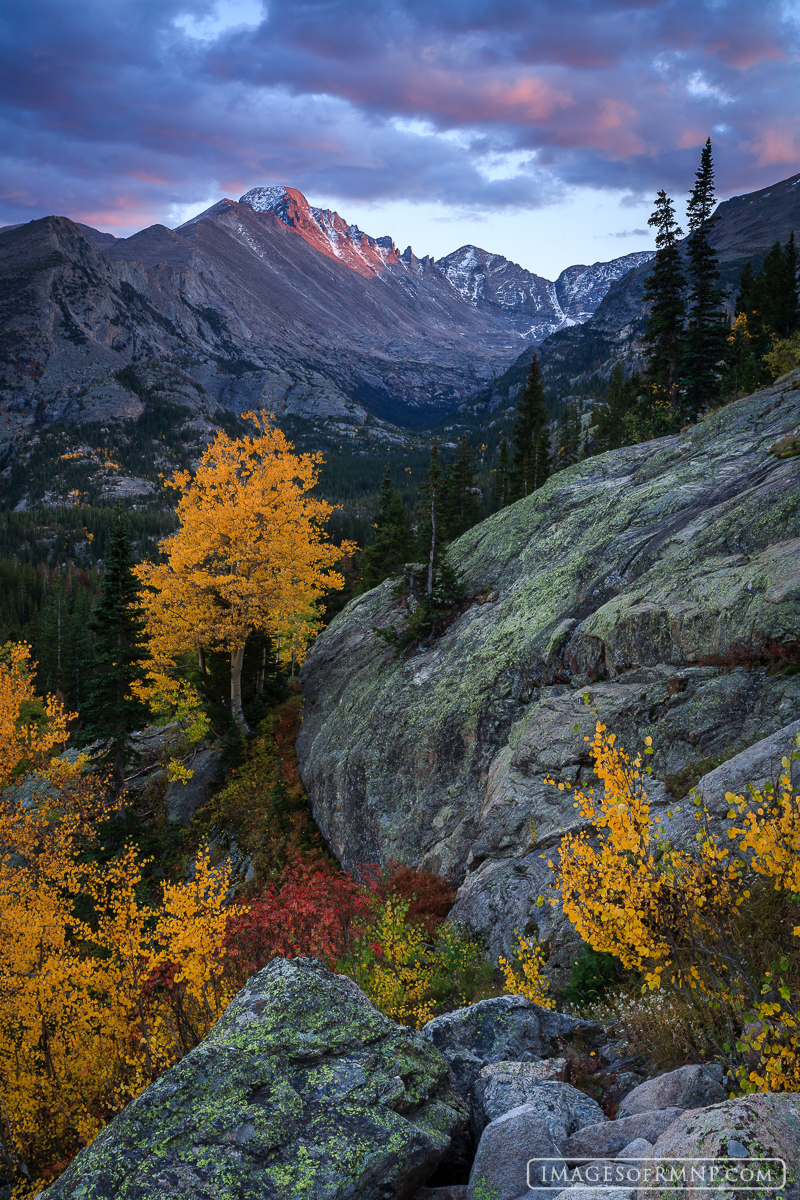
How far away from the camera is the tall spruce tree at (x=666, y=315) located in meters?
33.8

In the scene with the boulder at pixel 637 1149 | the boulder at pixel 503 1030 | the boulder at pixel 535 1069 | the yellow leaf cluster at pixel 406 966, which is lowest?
the yellow leaf cluster at pixel 406 966

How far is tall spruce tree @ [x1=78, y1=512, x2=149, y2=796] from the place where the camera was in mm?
25719

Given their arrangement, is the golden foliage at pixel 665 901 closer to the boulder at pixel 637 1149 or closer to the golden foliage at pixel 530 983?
the boulder at pixel 637 1149

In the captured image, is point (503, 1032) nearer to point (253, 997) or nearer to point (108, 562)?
point (253, 997)

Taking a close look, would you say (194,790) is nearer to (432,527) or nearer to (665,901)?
(432,527)

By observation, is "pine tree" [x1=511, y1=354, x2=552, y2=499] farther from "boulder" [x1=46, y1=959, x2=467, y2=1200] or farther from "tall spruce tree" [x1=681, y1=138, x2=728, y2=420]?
"boulder" [x1=46, y1=959, x2=467, y2=1200]

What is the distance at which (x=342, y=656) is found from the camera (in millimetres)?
27828

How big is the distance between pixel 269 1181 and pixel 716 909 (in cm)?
423

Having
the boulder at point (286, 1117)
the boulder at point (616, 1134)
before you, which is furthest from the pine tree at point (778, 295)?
the boulder at point (286, 1117)

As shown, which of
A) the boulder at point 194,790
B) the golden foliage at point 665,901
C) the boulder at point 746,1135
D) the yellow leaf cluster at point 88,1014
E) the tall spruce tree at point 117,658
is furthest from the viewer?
the boulder at point 194,790

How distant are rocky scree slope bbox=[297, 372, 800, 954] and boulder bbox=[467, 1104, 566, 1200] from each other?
433cm

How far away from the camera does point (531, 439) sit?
2293 inches

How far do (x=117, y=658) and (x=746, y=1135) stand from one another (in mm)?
27228

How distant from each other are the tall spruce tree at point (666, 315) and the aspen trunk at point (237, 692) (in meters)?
26.9
